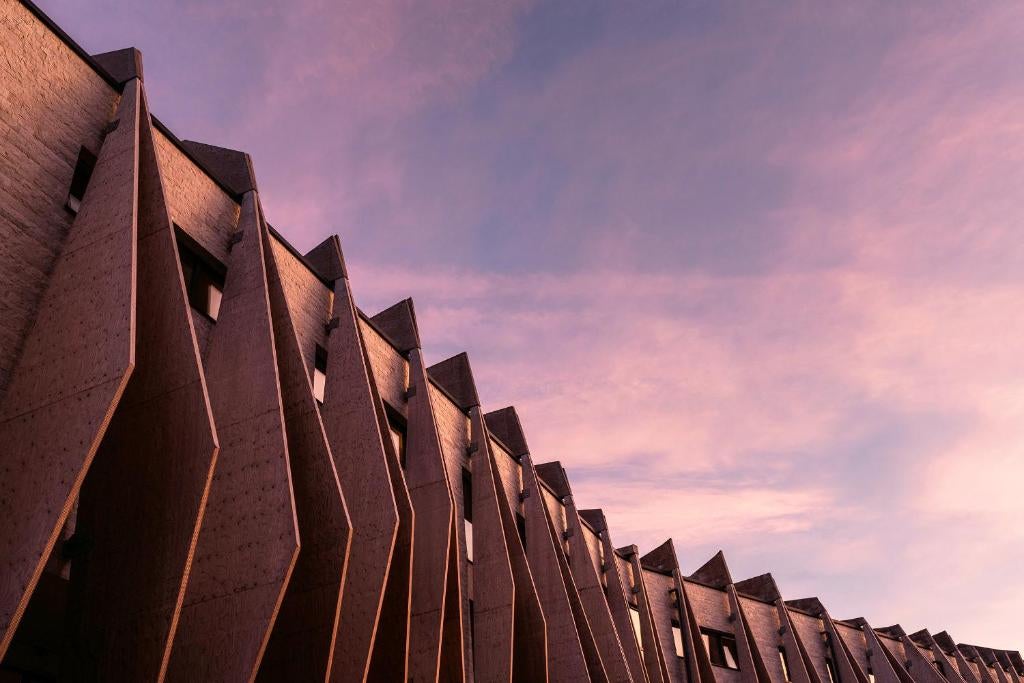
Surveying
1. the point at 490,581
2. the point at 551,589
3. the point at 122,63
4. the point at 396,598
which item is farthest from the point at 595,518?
the point at 122,63

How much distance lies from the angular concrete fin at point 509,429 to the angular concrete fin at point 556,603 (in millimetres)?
1393

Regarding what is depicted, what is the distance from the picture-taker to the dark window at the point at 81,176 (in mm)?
12914

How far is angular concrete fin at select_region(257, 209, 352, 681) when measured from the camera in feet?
40.9

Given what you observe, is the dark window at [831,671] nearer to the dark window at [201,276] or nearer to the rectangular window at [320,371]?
the rectangular window at [320,371]

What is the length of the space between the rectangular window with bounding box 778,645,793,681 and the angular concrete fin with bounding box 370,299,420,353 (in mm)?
27138

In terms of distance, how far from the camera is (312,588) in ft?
42.3

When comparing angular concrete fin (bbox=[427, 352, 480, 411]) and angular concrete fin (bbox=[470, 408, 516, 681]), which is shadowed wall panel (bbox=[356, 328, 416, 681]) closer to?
angular concrete fin (bbox=[470, 408, 516, 681])

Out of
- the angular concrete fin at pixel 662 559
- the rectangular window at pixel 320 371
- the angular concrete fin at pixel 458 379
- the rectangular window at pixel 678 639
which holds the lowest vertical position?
the rectangular window at pixel 320 371

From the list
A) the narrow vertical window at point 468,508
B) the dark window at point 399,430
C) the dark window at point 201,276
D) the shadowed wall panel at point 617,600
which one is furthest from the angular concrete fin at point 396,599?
the shadowed wall panel at point 617,600

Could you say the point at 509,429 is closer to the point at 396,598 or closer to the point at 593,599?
the point at 593,599

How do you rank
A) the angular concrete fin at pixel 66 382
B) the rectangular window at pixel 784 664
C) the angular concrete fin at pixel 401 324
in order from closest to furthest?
the angular concrete fin at pixel 66 382, the angular concrete fin at pixel 401 324, the rectangular window at pixel 784 664

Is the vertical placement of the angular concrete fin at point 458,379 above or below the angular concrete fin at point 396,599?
above

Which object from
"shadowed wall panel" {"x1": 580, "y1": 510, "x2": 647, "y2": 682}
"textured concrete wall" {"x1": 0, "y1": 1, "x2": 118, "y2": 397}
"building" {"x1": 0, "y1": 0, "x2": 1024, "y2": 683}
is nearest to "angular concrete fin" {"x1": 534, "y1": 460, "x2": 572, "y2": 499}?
"shadowed wall panel" {"x1": 580, "y1": 510, "x2": 647, "y2": 682}

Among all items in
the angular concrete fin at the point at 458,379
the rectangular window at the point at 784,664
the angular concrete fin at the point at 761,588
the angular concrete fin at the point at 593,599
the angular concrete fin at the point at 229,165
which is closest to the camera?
the angular concrete fin at the point at 229,165
